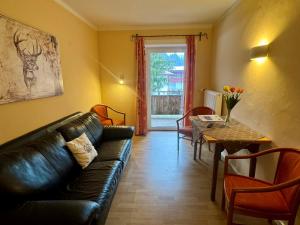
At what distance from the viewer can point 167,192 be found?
233 cm

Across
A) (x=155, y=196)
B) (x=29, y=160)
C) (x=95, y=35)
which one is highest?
(x=95, y=35)

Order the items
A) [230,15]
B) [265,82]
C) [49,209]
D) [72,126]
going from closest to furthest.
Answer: [49,209] → [265,82] → [72,126] → [230,15]

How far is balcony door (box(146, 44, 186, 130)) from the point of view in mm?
4476

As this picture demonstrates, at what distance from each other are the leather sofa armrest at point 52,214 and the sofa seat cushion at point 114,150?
108 cm

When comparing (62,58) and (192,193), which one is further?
(62,58)

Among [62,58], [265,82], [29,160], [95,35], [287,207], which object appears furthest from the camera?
[95,35]

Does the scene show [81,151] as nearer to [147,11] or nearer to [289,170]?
[289,170]

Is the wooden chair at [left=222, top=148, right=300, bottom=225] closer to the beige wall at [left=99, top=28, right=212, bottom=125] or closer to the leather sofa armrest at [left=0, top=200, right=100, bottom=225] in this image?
the leather sofa armrest at [left=0, top=200, right=100, bottom=225]

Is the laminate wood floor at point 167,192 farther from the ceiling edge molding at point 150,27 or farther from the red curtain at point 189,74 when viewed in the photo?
the ceiling edge molding at point 150,27

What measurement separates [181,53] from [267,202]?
3.62 m

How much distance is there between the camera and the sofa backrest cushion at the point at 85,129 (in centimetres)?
229

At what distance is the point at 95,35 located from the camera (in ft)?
13.9

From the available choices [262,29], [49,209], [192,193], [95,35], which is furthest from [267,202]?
[95,35]

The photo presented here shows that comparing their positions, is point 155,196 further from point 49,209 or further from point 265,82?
point 265,82
